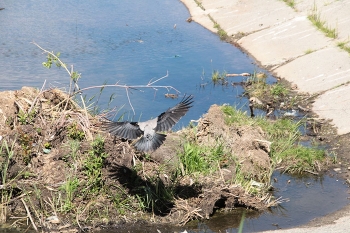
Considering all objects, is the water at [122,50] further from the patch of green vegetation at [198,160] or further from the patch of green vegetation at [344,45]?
the patch of green vegetation at [198,160]

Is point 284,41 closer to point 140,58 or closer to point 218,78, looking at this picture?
point 218,78

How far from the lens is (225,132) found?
1096 centimetres

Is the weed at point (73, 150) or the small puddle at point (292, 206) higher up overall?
the weed at point (73, 150)

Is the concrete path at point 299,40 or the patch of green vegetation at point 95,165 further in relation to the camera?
the concrete path at point 299,40

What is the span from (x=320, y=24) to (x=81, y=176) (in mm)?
11121

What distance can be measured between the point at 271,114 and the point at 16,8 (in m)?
12.7

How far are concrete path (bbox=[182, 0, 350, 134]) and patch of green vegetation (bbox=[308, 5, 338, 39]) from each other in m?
0.08

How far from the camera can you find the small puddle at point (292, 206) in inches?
360

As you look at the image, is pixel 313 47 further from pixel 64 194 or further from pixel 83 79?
pixel 64 194

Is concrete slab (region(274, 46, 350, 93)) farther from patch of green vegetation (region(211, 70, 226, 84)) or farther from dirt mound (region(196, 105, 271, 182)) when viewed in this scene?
dirt mound (region(196, 105, 271, 182))

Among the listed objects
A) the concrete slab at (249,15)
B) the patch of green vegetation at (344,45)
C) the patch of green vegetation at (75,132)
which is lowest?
the concrete slab at (249,15)

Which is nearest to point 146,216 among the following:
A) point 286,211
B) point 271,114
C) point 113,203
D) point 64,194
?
point 113,203

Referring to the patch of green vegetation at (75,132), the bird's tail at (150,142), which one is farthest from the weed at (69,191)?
the bird's tail at (150,142)

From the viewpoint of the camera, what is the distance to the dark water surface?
10174 mm
